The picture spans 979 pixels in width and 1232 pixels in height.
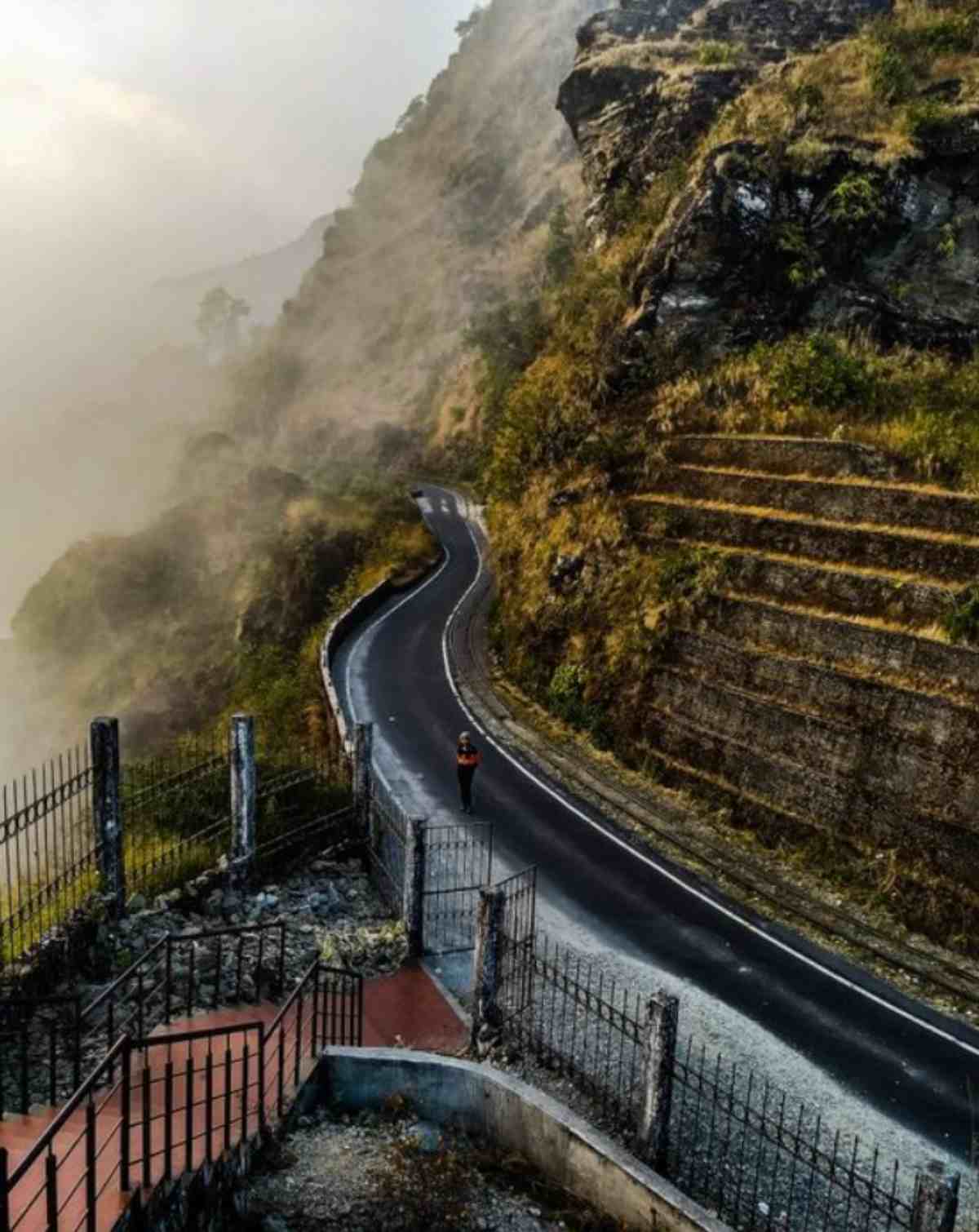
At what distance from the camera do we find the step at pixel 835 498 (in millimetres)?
18562

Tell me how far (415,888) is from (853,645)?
990cm

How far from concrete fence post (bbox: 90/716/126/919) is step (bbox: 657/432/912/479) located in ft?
52.0

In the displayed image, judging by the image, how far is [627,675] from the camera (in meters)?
23.3

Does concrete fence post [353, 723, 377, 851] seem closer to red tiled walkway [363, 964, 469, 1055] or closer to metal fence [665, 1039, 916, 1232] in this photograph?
red tiled walkway [363, 964, 469, 1055]

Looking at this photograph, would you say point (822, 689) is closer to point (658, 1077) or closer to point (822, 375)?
point (822, 375)

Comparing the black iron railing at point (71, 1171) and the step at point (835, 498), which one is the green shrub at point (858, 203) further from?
the black iron railing at point (71, 1171)

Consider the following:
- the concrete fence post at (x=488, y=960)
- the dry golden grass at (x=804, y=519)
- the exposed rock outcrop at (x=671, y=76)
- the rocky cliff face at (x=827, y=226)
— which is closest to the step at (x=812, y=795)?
the dry golden grass at (x=804, y=519)

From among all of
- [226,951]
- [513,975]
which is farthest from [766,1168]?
[226,951]

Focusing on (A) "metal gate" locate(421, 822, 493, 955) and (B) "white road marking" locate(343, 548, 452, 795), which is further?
(B) "white road marking" locate(343, 548, 452, 795)

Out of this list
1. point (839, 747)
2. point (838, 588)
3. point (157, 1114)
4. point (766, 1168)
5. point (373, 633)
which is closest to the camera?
point (157, 1114)

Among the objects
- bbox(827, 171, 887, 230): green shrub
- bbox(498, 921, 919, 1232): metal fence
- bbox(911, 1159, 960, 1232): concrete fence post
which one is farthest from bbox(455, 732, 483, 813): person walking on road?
bbox(827, 171, 887, 230): green shrub

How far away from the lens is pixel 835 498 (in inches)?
811

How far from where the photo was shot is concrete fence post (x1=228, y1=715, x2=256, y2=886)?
45.4ft

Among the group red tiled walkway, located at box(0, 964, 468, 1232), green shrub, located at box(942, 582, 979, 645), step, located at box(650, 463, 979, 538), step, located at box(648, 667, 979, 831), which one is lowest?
red tiled walkway, located at box(0, 964, 468, 1232)
